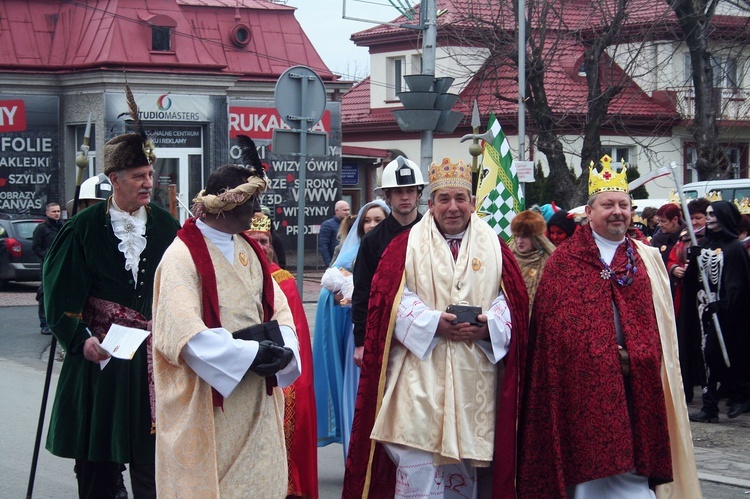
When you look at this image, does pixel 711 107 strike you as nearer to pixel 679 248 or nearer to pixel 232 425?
pixel 679 248

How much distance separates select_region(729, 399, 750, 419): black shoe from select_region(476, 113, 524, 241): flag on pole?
2.55 metres

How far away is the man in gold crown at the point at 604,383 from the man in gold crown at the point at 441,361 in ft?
0.54

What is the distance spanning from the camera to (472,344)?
498cm

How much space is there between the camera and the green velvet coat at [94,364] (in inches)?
194

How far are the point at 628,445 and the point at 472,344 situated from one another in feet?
2.90

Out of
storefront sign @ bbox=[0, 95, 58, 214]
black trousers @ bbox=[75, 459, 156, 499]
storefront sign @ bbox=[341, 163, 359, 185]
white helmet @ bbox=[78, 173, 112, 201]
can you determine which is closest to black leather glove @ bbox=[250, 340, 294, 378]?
black trousers @ bbox=[75, 459, 156, 499]

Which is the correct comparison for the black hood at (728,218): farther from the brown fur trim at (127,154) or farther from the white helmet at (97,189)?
the brown fur trim at (127,154)

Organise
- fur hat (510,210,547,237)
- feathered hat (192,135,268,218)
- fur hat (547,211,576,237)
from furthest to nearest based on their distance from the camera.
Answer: fur hat (547,211,576,237) → fur hat (510,210,547,237) → feathered hat (192,135,268,218)

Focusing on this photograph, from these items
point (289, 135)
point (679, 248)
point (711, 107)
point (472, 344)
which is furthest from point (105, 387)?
point (711, 107)

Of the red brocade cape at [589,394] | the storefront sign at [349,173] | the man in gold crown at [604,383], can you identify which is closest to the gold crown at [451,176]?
the man in gold crown at [604,383]

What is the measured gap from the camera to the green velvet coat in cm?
494

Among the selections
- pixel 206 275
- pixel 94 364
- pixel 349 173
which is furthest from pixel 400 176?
pixel 349 173

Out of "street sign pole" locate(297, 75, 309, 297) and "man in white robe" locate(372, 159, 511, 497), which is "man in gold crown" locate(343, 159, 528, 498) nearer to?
"man in white robe" locate(372, 159, 511, 497)

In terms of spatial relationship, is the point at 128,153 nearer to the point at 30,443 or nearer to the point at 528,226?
the point at 528,226
